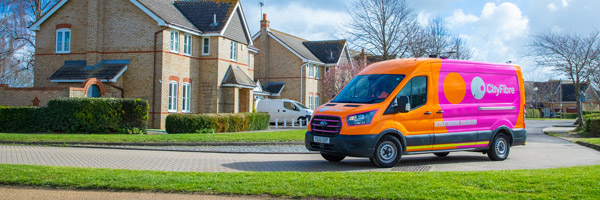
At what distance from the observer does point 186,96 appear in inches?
1211

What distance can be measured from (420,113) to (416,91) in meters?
0.51

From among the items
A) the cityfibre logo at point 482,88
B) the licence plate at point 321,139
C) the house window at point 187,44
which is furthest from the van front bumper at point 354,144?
the house window at point 187,44

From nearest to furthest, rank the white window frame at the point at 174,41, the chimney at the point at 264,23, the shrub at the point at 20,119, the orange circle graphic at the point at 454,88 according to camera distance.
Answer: the orange circle graphic at the point at 454,88, the shrub at the point at 20,119, the white window frame at the point at 174,41, the chimney at the point at 264,23

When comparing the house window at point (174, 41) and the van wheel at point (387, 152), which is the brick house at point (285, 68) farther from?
the van wheel at point (387, 152)

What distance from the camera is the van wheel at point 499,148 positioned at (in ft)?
44.2

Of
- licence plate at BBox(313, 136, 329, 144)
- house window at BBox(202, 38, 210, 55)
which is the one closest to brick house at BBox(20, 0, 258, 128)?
house window at BBox(202, 38, 210, 55)

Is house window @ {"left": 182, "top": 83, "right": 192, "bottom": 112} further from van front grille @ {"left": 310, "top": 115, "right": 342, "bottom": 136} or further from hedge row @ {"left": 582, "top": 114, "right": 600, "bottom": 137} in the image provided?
hedge row @ {"left": 582, "top": 114, "right": 600, "bottom": 137}

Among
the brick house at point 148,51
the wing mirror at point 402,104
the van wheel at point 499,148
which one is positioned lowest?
the van wheel at point 499,148

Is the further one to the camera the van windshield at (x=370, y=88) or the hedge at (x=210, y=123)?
the hedge at (x=210, y=123)

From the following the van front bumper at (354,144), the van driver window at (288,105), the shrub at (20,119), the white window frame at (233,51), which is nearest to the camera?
the van front bumper at (354,144)

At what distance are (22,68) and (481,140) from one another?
43.5m

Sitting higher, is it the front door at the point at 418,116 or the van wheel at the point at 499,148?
the front door at the point at 418,116

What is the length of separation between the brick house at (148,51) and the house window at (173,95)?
5 cm

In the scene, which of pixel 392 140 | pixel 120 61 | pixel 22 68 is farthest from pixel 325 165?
pixel 22 68
